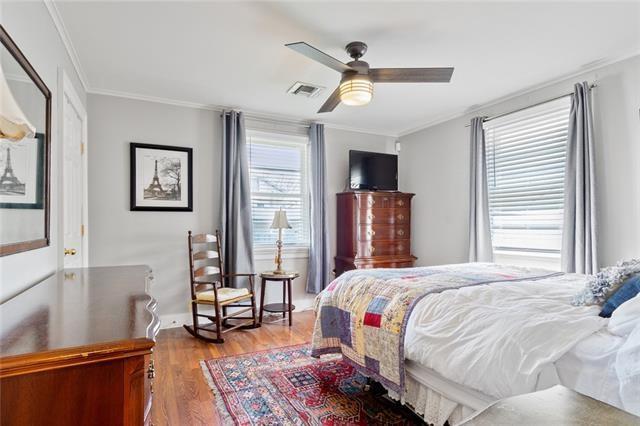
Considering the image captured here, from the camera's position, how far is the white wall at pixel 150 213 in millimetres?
3373

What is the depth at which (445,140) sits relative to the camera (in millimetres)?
4324

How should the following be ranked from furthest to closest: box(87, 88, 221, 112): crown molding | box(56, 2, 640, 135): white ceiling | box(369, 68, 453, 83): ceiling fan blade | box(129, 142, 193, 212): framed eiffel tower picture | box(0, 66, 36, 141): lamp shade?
box(129, 142, 193, 212): framed eiffel tower picture → box(87, 88, 221, 112): crown molding → box(369, 68, 453, 83): ceiling fan blade → box(56, 2, 640, 135): white ceiling → box(0, 66, 36, 141): lamp shade

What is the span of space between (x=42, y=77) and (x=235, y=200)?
2.19m

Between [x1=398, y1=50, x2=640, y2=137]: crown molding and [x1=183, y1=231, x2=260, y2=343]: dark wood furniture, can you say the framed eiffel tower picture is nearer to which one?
[x1=183, y1=231, x2=260, y2=343]: dark wood furniture

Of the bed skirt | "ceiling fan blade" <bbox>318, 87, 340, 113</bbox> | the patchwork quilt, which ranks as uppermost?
"ceiling fan blade" <bbox>318, 87, 340, 113</bbox>

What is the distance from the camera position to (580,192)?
284 cm

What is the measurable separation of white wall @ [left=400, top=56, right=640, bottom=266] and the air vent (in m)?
1.91

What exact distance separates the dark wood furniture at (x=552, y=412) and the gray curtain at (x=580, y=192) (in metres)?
2.76

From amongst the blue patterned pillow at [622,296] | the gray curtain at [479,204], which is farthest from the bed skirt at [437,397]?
the gray curtain at [479,204]

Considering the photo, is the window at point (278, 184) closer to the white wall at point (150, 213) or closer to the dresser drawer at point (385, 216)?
the white wall at point (150, 213)

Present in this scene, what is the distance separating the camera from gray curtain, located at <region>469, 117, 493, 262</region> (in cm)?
369

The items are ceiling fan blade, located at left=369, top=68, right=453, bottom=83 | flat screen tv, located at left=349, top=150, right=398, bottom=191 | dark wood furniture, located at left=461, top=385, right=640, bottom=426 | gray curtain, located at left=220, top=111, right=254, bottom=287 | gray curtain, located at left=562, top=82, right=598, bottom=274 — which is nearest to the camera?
dark wood furniture, located at left=461, top=385, right=640, bottom=426

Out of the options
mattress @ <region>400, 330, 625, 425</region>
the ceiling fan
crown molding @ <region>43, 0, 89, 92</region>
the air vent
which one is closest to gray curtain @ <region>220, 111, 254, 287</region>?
the air vent

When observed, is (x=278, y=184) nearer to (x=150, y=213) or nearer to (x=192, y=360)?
(x=150, y=213)
